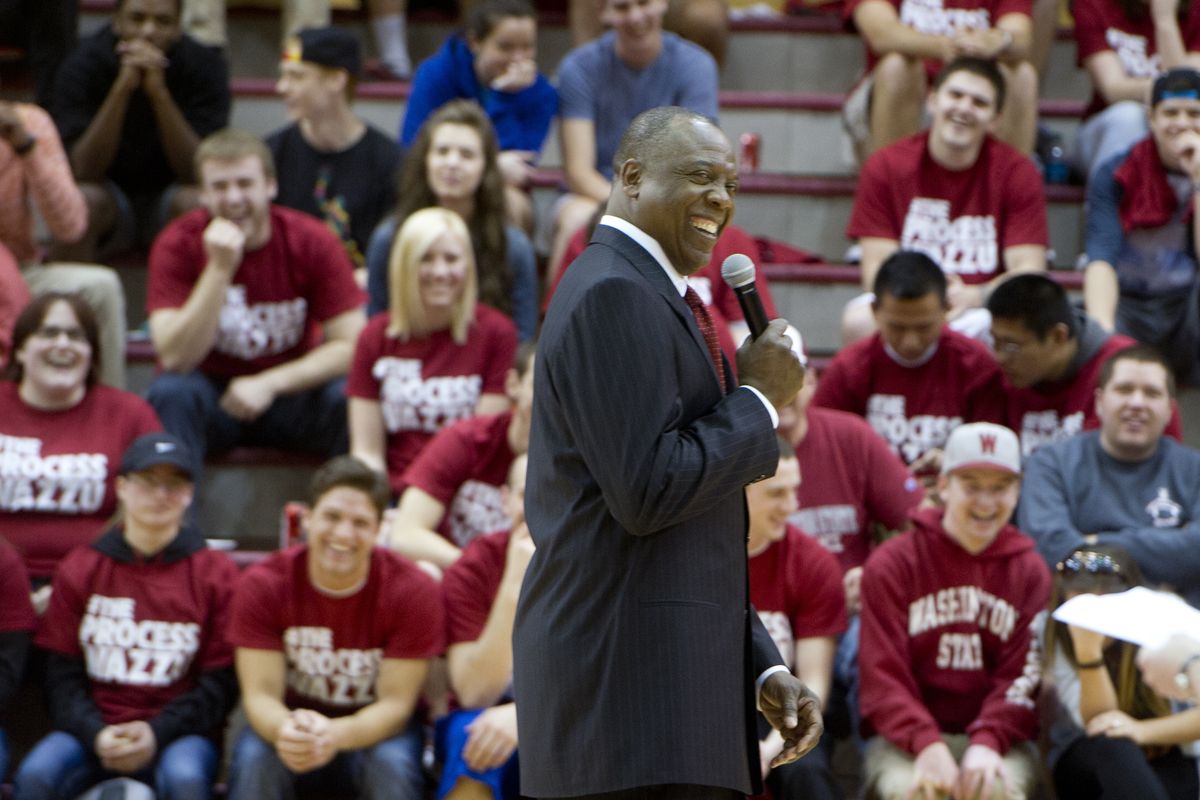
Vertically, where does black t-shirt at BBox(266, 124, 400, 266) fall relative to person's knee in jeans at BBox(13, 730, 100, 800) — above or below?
above

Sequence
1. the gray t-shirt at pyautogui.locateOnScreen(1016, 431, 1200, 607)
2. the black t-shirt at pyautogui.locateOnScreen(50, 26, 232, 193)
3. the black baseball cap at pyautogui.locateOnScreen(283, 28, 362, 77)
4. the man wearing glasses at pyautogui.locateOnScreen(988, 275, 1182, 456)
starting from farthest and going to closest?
the black t-shirt at pyautogui.locateOnScreen(50, 26, 232, 193) → the black baseball cap at pyautogui.locateOnScreen(283, 28, 362, 77) → the man wearing glasses at pyautogui.locateOnScreen(988, 275, 1182, 456) → the gray t-shirt at pyautogui.locateOnScreen(1016, 431, 1200, 607)

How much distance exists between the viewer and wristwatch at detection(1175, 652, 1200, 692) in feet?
8.36

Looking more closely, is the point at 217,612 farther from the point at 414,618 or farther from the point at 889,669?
the point at 889,669

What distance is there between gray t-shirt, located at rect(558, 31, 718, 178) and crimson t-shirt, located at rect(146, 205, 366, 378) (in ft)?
3.24

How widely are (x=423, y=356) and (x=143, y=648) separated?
3.70 feet

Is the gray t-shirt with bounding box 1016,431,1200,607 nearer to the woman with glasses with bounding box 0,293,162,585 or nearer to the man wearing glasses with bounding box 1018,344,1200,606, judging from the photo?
the man wearing glasses with bounding box 1018,344,1200,606

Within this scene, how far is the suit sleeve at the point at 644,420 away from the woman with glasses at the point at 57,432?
8.81ft

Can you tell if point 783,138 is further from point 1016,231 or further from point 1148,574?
point 1148,574

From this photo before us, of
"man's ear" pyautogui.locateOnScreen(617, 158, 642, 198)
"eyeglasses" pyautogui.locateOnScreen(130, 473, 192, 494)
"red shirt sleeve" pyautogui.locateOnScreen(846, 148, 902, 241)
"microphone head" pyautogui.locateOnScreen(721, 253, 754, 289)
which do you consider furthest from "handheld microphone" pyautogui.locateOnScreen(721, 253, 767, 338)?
"red shirt sleeve" pyautogui.locateOnScreen(846, 148, 902, 241)

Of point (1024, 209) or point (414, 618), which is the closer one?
point (414, 618)

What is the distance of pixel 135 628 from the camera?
13.2ft

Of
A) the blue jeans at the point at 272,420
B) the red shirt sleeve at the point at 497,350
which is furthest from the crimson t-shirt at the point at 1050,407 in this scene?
the blue jeans at the point at 272,420

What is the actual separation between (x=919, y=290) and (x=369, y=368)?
1477mm

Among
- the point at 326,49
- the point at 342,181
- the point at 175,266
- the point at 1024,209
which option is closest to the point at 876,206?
the point at 1024,209
